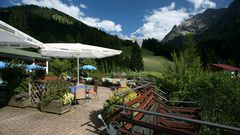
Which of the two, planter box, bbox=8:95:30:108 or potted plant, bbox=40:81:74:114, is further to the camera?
planter box, bbox=8:95:30:108

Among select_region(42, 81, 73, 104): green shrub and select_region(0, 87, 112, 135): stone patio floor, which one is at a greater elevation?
select_region(42, 81, 73, 104): green shrub

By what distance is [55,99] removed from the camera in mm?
7246

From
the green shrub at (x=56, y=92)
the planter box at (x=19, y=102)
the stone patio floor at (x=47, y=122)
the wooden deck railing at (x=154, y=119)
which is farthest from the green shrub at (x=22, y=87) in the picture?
the wooden deck railing at (x=154, y=119)

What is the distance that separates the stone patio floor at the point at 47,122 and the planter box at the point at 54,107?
16cm

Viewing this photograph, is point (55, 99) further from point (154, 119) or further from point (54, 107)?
point (154, 119)

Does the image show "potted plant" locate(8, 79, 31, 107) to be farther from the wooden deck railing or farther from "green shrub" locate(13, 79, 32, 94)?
the wooden deck railing

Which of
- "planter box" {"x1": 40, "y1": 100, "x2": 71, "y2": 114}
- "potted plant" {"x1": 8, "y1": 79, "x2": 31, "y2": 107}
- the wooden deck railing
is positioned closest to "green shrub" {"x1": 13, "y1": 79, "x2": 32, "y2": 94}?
"potted plant" {"x1": 8, "y1": 79, "x2": 31, "y2": 107}

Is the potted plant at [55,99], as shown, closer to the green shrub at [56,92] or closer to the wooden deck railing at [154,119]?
the green shrub at [56,92]

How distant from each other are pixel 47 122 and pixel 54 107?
40.6 inches

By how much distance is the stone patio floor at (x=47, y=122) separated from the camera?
17.8 ft

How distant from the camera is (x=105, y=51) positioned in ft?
31.3

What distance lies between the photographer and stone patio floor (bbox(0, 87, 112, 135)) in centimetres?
541

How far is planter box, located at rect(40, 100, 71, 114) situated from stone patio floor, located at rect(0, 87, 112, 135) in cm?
16

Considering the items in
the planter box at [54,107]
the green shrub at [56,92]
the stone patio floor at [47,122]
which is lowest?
the stone patio floor at [47,122]
